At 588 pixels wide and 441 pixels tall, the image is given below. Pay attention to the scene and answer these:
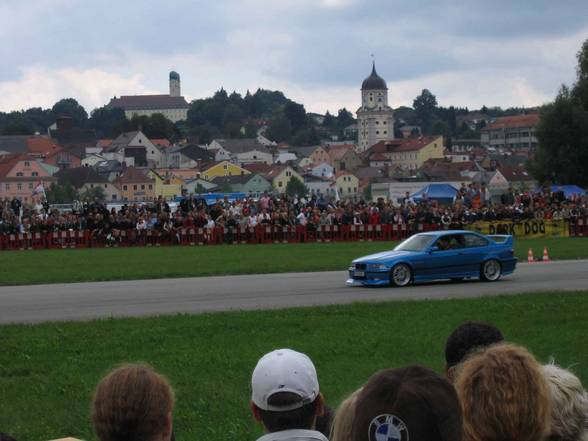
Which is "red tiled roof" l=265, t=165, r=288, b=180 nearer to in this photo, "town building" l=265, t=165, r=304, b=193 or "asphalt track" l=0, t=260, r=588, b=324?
"town building" l=265, t=165, r=304, b=193

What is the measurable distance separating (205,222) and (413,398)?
1545 inches

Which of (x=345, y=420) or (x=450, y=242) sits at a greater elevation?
(x=345, y=420)

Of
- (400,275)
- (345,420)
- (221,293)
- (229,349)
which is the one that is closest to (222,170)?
(400,275)

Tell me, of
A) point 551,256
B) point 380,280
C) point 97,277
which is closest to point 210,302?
point 380,280

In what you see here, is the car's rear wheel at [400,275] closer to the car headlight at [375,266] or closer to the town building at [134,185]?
Answer: the car headlight at [375,266]

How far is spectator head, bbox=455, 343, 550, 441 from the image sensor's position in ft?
13.5

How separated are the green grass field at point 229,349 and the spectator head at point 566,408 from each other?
218 inches

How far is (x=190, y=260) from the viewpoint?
32.2m

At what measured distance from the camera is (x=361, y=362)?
13164 millimetres

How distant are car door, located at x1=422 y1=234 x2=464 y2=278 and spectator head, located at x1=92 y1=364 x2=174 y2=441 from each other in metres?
19.8

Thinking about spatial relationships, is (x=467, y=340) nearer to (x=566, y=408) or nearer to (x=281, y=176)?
(x=566, y=408)

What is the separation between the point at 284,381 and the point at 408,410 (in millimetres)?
862

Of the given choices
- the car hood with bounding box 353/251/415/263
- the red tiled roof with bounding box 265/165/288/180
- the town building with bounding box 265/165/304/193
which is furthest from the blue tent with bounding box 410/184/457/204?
the red tiled roof with bounding box 265/165/288/180

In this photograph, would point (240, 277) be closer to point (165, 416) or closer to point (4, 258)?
point (4, 258)
